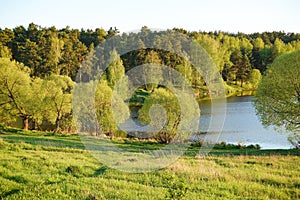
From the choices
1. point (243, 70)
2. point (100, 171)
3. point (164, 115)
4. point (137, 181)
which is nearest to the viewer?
point (137, 181)

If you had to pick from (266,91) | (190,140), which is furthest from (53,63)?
(266,91)

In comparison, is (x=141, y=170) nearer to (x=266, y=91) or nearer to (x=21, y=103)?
(x=266, y=91)

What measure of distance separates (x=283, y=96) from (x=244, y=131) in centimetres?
1361

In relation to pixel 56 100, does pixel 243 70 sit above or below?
above

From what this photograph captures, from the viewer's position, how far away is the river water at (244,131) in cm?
3762

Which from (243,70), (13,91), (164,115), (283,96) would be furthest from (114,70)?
(243,70)

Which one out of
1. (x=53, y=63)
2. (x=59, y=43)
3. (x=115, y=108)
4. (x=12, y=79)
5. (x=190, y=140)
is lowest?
(x=190, y=140)

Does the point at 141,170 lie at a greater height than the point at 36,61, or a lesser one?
lesser

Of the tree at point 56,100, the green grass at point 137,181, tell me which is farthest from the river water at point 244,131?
the green grass at point 137,181

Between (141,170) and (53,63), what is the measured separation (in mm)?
70942

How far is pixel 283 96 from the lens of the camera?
31.0 meters

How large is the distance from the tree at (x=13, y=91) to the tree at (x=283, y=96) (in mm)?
26467

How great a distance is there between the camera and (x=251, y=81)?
10225cm

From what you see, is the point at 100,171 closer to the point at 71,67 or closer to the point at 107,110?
the point at 107,110
